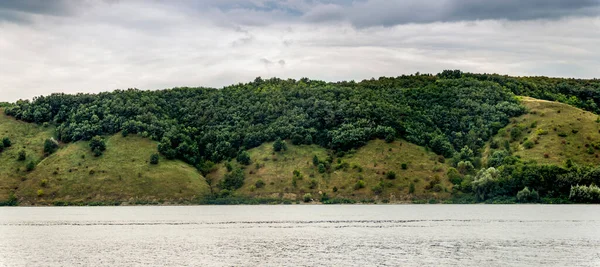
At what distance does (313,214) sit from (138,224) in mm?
40929

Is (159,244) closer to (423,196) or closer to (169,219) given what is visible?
(169,219)

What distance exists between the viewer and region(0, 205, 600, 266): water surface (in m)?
78.2

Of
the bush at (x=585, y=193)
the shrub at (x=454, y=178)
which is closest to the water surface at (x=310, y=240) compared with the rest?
the bush at (x=585, y=193)

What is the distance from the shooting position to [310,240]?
99250mm

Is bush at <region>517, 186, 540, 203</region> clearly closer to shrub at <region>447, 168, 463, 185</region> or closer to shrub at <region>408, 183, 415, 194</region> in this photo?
shrub at <region>447, 168, 463, 185</region>

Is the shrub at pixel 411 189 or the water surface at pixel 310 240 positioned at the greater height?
the water surface at pixel 310 240

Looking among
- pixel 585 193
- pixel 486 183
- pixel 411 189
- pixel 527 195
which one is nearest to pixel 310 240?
pixel 527 195

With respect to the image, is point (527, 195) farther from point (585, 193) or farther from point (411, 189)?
point (411, 189)

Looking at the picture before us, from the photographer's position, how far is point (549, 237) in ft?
322

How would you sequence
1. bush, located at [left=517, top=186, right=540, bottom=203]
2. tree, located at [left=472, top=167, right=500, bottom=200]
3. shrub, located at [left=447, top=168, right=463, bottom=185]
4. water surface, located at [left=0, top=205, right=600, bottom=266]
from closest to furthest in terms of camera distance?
1. water surface, located at [left=0, top=205, right=600, bottom=266]
2. bush, located at [left=517, top=186, right=540, bottom=203]
3. tree, located at [left=472, top=167, right=500, bottom=200]
4. shrub, located at [left=447, top=168, right=463, bottom=185]

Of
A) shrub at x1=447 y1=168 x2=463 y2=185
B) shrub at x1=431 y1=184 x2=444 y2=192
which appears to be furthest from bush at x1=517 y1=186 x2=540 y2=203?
shrub at x1=431 y1=184 x2=444 y2=192

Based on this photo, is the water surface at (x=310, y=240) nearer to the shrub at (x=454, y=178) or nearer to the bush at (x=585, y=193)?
the bush at (x=585, y=193)

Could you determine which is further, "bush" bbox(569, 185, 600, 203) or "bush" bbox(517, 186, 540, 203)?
"bush" bbox(517, 186, 540, 203)

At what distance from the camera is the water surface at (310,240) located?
7825 cm
